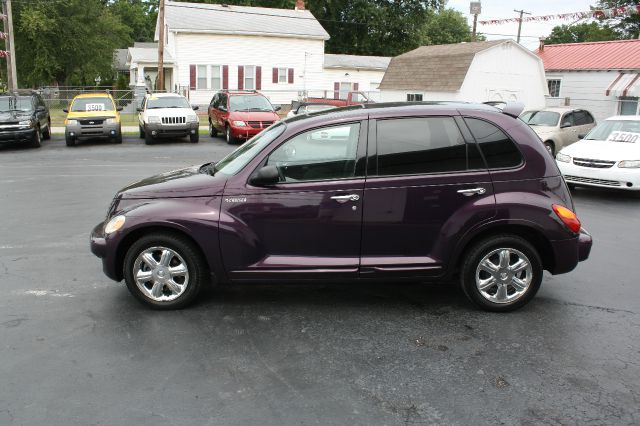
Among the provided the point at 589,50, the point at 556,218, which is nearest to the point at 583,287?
the point at 556,218

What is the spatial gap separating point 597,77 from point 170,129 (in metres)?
21.3

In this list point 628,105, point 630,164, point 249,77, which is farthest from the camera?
point 249,77

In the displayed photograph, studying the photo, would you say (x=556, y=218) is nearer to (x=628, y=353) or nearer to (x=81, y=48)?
(x=628, y=353)

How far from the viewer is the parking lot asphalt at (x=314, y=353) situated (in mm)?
3588

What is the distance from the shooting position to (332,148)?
5074mm

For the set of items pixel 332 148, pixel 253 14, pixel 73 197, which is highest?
pixel 253 14

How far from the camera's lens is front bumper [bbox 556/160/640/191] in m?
10.7

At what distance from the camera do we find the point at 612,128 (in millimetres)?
12453

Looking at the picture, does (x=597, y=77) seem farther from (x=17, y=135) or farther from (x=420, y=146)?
(x=420, y=146)

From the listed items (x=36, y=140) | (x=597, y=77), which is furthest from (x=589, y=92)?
(x=36, y=140)

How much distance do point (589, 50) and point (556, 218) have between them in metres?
30.5

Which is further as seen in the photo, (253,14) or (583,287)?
(253,14)

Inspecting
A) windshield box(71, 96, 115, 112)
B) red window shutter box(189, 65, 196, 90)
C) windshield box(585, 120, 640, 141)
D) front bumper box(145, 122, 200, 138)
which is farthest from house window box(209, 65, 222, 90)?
windshield box(585, 120, 640, 141)

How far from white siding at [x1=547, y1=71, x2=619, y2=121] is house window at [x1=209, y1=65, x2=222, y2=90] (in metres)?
20.1
